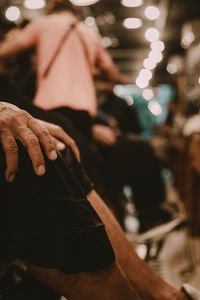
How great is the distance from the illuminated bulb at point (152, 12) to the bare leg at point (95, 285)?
28.3ft

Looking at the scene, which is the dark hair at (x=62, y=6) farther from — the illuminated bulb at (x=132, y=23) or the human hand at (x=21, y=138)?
the illuminated bulb at (x=132, y=23)

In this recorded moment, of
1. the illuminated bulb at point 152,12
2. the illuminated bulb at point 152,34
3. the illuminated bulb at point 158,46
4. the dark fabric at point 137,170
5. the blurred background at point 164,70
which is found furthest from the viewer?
the illuminated bulb at point 158,46

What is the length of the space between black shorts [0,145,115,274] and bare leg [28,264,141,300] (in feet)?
0.09

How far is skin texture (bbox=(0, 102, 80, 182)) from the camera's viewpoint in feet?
3.33

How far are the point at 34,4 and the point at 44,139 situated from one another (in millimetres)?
8279

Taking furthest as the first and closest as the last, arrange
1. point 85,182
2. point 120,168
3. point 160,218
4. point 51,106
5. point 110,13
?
point 110,13, point 120,168, point 160,218, point 51,106, point 85,182

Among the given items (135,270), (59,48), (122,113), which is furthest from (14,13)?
(135,270)

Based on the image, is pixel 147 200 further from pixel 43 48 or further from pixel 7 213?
pixel 7 213

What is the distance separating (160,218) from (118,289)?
2.41m

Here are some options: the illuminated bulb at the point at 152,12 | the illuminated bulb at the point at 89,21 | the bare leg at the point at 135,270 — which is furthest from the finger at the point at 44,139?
the illuminated bulb at the point at 152,12

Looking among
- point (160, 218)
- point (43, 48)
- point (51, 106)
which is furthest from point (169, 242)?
point (43, 48)

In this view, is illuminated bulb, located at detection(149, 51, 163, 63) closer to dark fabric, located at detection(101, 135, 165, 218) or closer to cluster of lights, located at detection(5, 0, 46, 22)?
cluster of lights, located at detection(5, 0, 46, 22)

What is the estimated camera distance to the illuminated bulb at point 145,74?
18188 mm

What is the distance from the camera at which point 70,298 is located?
1.09 m
